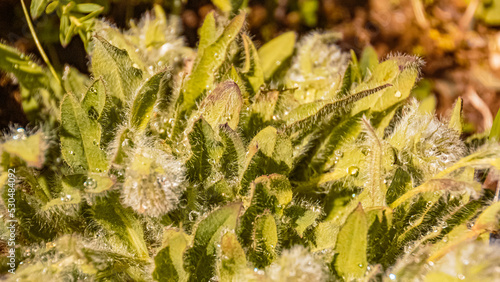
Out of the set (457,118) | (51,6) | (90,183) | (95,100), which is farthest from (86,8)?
(457,118)

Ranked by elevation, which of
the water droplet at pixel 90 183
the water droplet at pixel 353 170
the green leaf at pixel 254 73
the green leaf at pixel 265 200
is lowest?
the water droplet at pixel 353 170

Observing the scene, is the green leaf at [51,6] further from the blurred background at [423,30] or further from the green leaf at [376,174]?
the green leaf at [376,174]

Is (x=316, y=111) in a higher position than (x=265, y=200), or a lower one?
higher

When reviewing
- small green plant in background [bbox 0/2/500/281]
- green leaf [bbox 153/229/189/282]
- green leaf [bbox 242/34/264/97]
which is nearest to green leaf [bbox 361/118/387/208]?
small green plant in background [bbox 0/2/500/281]

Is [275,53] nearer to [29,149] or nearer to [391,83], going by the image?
[391,83]

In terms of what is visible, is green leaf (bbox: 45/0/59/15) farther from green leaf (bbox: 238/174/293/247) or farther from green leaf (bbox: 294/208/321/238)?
green leaf (bbox: 294/208/321/238)

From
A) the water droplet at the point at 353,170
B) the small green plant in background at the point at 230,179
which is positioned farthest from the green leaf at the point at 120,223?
the water droplet at the point at 353,170
